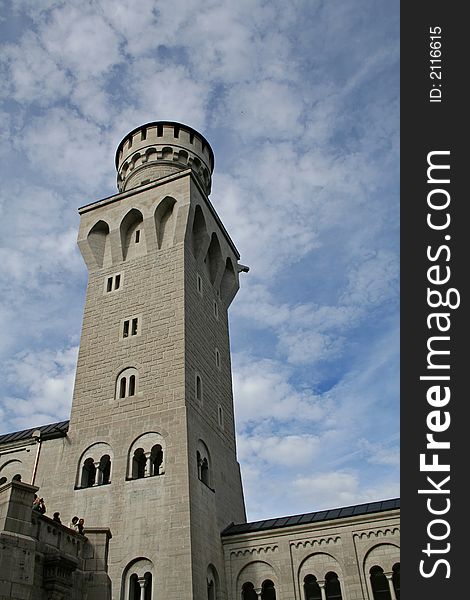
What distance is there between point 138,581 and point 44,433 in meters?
8.56

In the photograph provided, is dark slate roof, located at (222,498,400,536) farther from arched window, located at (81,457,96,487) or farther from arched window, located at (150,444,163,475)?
arched window, located at (81,457,96,487)

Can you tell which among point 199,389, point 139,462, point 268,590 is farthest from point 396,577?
point 199,389

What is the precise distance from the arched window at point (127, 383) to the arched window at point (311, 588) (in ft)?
33.3

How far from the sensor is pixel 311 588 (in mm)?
21297

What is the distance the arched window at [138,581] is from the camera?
19.9 m

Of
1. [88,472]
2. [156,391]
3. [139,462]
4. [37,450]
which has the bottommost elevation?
[88,472]

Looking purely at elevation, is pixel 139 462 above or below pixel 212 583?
above

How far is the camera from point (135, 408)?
79.7ft

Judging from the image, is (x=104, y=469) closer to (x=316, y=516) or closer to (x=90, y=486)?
(x=90, y=486)

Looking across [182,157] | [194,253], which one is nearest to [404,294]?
[194,253]

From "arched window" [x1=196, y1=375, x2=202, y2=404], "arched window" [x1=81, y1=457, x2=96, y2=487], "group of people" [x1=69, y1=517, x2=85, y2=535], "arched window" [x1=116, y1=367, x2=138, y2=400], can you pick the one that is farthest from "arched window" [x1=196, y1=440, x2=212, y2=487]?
"group of people" [x1=69, y1=517, x2=85, y2=535]

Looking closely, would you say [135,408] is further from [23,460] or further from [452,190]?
[452,190]

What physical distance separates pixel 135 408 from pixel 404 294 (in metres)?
15.7

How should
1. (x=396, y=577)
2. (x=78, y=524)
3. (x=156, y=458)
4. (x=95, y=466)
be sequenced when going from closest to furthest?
(x=78, y=524) → (x=396, y=577) → (x=156, y=458) → (x=95, y=466)
